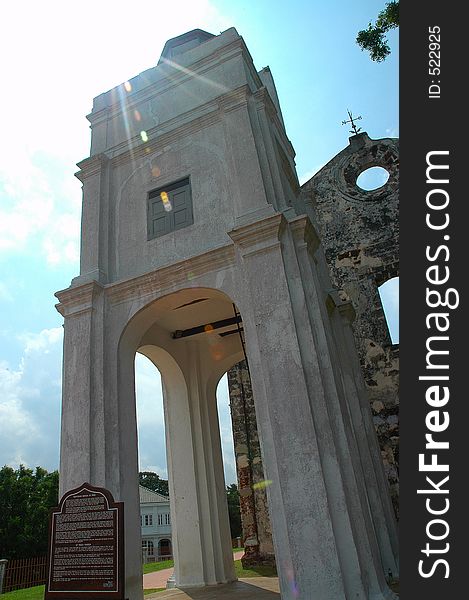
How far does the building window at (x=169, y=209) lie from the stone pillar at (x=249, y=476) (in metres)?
5.70

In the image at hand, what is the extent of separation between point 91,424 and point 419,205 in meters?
5.40

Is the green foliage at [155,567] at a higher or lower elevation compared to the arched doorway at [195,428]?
lower

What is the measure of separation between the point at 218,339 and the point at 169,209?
3.61 metres

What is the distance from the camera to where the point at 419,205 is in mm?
4566

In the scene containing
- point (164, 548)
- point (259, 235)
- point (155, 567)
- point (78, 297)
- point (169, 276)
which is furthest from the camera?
point (164, 548)

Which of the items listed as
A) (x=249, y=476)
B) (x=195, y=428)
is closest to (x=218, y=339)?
(x=195, y=428)

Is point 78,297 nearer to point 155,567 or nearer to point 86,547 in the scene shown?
point 86,547

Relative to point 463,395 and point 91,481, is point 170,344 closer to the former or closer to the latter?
point 91,481

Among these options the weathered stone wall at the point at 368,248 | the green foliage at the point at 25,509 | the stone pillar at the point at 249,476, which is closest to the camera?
the stone pillar at the point at 249,476

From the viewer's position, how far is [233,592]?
8016 millimetres

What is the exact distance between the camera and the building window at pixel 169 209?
8.52 metres

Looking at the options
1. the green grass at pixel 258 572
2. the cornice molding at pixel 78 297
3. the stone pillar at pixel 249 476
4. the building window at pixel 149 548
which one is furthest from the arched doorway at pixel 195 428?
the building window at pixel 149 548

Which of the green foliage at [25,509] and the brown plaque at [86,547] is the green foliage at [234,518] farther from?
the brown plaque at [86,547]

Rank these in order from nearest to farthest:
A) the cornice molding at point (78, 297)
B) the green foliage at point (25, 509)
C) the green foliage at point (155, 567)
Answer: the cornice molding at point (78, 297), the green foliage at point (155, 567), the green foliage at point (25, 509)
